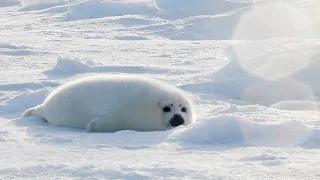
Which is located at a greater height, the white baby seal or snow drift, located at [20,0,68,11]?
snow drift, located at [20,0,68,11]

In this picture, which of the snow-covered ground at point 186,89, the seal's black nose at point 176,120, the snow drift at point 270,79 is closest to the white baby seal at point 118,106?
the seal's black nose at point 176,120

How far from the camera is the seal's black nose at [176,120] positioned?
13.8ft

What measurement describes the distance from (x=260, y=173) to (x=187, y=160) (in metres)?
0.44

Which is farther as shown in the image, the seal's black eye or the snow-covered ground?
the seal's black eye

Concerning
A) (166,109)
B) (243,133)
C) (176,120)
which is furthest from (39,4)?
(243,133)

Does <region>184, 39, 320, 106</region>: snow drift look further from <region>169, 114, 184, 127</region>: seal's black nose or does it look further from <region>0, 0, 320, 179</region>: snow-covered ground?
<region>169, 114, 184, 127</region>: seal's black nose

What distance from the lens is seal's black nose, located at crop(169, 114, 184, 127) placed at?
4207 mm

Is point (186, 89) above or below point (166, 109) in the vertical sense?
above

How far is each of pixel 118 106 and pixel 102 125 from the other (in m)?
0.22

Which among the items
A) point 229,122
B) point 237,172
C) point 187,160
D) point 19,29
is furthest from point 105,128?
point 19,29

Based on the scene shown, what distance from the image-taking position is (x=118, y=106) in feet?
13.8

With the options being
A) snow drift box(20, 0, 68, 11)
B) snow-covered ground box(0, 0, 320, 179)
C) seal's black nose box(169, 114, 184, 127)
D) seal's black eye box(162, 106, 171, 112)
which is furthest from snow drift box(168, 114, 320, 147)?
snow drift box(20, 0, 68, 11)

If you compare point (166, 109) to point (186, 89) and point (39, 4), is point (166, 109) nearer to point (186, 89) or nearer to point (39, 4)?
point (186, 89)

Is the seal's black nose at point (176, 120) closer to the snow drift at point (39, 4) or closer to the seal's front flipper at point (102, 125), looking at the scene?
the seal's front flipper at point (102, 125)
